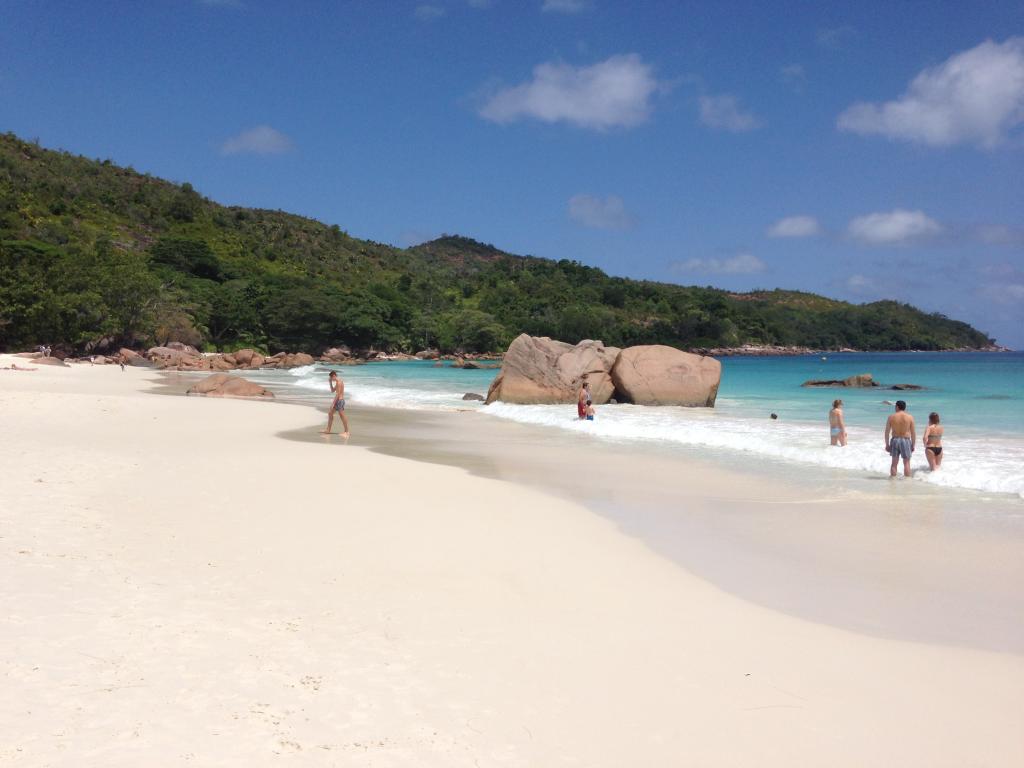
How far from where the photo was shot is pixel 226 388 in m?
26.8

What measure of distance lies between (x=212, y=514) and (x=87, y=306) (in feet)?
163

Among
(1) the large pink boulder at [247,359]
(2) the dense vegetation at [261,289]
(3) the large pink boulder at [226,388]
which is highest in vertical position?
(2) the dense vegetation at [261,289]

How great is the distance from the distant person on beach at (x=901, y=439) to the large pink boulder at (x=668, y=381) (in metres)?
12.9

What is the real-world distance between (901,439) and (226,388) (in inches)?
855

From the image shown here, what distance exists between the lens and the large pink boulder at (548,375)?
2520cm

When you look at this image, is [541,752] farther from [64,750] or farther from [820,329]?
[820,329]

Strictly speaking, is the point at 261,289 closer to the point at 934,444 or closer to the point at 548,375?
the point at 548,375

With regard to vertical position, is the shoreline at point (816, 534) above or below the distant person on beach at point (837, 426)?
below

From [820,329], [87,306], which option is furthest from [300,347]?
[820,329]

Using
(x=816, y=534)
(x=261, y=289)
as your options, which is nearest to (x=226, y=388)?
(x=816, y=534)

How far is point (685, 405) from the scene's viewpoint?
25.0m

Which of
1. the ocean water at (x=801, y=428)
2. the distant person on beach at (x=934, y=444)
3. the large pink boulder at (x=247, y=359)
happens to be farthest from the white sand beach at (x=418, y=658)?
the large pink boulder at (x=247, y=359)

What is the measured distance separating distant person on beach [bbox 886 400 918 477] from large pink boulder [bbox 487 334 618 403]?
44.7ft

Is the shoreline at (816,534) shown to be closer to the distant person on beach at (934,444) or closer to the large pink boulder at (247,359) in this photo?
the distant person on beach at (934,444)
